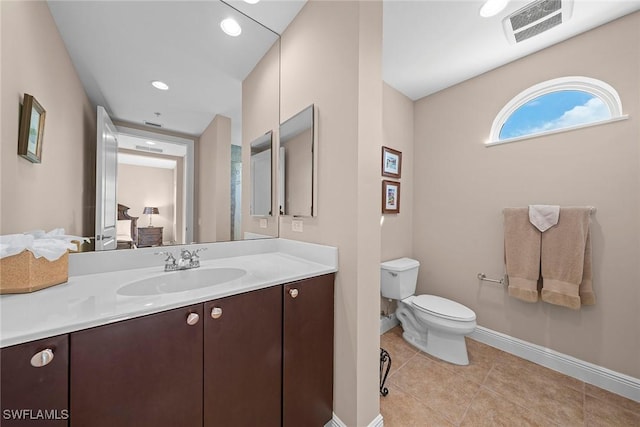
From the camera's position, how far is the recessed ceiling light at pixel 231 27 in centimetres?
140

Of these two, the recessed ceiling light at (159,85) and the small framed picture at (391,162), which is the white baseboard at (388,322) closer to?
the small framed picture at (391,162)

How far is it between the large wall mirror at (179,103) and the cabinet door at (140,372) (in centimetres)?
68

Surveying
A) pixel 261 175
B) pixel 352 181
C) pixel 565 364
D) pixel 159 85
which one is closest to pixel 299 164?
pixel 261 175

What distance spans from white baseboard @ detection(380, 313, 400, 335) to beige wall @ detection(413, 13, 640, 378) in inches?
19.5

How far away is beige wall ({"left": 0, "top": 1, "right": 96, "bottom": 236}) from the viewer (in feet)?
2.49

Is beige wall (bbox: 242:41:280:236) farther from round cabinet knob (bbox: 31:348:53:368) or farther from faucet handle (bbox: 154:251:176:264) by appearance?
round cabinet knob (bbox: 31:348:53:368)

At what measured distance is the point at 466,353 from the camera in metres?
1.84

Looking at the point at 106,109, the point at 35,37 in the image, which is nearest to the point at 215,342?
the point at 106,109

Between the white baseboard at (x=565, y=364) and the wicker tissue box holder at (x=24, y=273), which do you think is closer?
the wicker tissue box holder at (x=24, y=273)

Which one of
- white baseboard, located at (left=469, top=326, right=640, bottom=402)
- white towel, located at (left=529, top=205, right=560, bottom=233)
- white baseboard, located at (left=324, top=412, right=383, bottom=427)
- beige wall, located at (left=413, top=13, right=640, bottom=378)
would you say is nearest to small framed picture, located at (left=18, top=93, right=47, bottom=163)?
white baseboard, located at (left=324, top=412, right=383, bottom=427)

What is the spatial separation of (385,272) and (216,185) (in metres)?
1.66

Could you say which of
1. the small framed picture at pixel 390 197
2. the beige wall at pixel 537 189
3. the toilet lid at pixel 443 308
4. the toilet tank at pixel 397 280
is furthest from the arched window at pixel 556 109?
the toilet lid at pixel 443 308

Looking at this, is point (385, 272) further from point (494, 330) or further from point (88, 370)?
point (88, 370)

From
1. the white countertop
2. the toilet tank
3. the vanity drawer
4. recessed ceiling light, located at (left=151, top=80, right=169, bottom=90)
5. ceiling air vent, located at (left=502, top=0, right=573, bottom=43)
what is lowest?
the toilet tank
